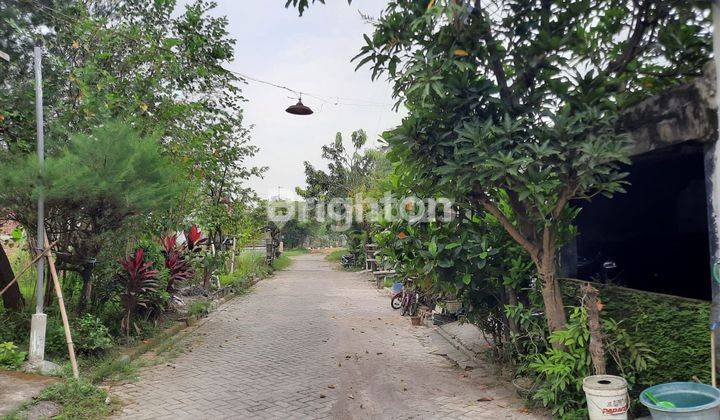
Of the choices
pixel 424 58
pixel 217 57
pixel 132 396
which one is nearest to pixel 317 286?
pixel 217 57

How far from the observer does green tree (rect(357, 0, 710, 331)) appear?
4.52 meters

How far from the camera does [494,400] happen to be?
18.2 feet

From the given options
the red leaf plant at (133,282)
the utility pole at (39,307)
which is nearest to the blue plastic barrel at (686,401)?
the utility pole at (39,307)

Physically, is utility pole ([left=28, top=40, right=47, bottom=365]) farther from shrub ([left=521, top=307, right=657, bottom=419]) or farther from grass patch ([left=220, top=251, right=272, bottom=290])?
grass patch ([left=220, top=251, right=272, bottom=290])

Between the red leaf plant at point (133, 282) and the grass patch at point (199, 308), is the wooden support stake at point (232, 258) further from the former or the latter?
the red leaf plant at point (133, 282)

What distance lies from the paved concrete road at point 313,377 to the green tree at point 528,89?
5.26 ft

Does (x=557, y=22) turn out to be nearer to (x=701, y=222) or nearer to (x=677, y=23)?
(x=677, y=23)

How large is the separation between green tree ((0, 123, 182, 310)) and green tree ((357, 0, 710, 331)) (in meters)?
3.48

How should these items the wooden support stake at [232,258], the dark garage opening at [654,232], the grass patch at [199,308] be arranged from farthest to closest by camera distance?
1. the wooden support stake at [232,258]
2. the grass patch at [199,308]
3. the dark garage opening at [654,232]

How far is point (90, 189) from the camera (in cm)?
626

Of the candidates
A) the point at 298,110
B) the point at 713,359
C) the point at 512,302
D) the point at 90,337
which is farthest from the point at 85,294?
the point at 713,359

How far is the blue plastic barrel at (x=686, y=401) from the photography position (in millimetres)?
3561

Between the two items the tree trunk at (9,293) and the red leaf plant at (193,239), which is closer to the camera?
the tree trunk at (9,293)

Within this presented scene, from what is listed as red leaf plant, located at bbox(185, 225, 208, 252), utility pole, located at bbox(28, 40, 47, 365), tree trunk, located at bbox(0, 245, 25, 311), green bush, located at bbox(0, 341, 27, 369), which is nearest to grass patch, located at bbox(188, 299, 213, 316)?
red leaf plant, located at bbox(185, 225, 208, 252)
